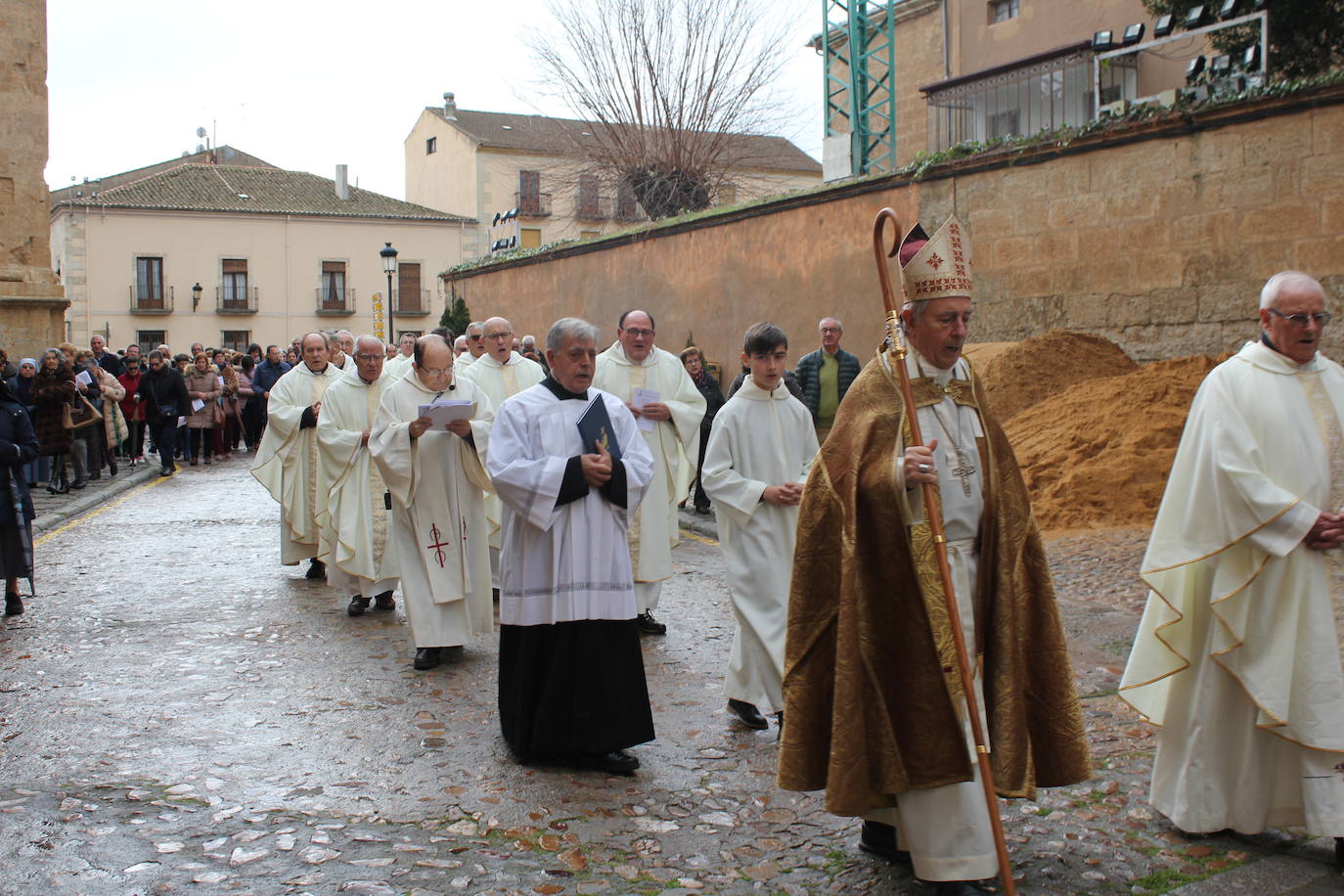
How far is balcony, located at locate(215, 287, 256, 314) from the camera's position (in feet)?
178

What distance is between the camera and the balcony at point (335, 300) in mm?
55656

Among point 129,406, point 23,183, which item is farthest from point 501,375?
point 23,183

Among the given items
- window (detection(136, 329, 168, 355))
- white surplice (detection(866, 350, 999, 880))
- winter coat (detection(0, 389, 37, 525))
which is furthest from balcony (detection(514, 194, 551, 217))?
white surplice (detection(866, 350, 999, 880))

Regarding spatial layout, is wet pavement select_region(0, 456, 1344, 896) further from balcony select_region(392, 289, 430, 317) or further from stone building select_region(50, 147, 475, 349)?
balcony select_region(392, 289, 430, 317)

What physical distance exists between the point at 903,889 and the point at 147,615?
6626 millimetres

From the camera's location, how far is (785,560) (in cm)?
617

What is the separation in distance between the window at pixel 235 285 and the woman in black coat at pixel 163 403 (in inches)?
1381

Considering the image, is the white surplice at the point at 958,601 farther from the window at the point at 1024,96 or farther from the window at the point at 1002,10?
the window at the point at 1002,10

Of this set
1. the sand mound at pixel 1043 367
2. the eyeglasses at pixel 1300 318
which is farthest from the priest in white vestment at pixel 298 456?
the eyeglasses at pixel 1300 318

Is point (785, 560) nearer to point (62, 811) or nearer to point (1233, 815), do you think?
point (1233, 815)

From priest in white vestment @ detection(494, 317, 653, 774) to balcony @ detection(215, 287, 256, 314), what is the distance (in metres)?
51.9

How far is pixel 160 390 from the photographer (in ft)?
68.2

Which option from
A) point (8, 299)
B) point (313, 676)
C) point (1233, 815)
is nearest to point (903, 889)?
point (1233, 815)

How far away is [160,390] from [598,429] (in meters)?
17.0
